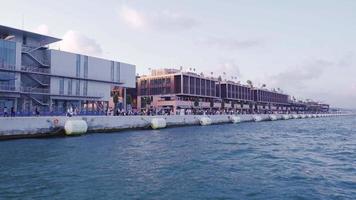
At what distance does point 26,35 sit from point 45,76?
30.7ft

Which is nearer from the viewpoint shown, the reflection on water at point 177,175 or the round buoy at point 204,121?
the reflection on water at point 177,175

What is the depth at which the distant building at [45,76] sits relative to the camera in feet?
211

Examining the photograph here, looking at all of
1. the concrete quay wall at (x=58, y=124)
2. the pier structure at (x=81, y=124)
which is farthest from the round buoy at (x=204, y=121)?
the concrete quay wall at (x=58, y=124)

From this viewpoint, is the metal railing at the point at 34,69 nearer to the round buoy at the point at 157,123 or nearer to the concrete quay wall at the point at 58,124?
the concrete quay wall at the point at 58,124

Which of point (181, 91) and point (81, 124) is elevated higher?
point (181, 91)

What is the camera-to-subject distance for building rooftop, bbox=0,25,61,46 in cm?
6706

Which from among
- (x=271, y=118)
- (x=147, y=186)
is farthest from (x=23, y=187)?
(x=271, y=118)

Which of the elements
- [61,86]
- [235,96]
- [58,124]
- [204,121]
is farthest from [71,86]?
[235,96]

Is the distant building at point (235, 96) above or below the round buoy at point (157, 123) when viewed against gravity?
above

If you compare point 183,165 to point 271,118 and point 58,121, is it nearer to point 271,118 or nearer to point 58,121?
point 58,121

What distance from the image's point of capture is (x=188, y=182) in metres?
19.4

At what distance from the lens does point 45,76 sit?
238ft

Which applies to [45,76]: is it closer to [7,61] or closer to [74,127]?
[7,61]

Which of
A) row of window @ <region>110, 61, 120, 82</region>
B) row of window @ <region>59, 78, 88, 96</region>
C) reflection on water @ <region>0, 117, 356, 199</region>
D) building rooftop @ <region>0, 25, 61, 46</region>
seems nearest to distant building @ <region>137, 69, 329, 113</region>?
row of window @ <region>110, 61, 120, 82</region>
